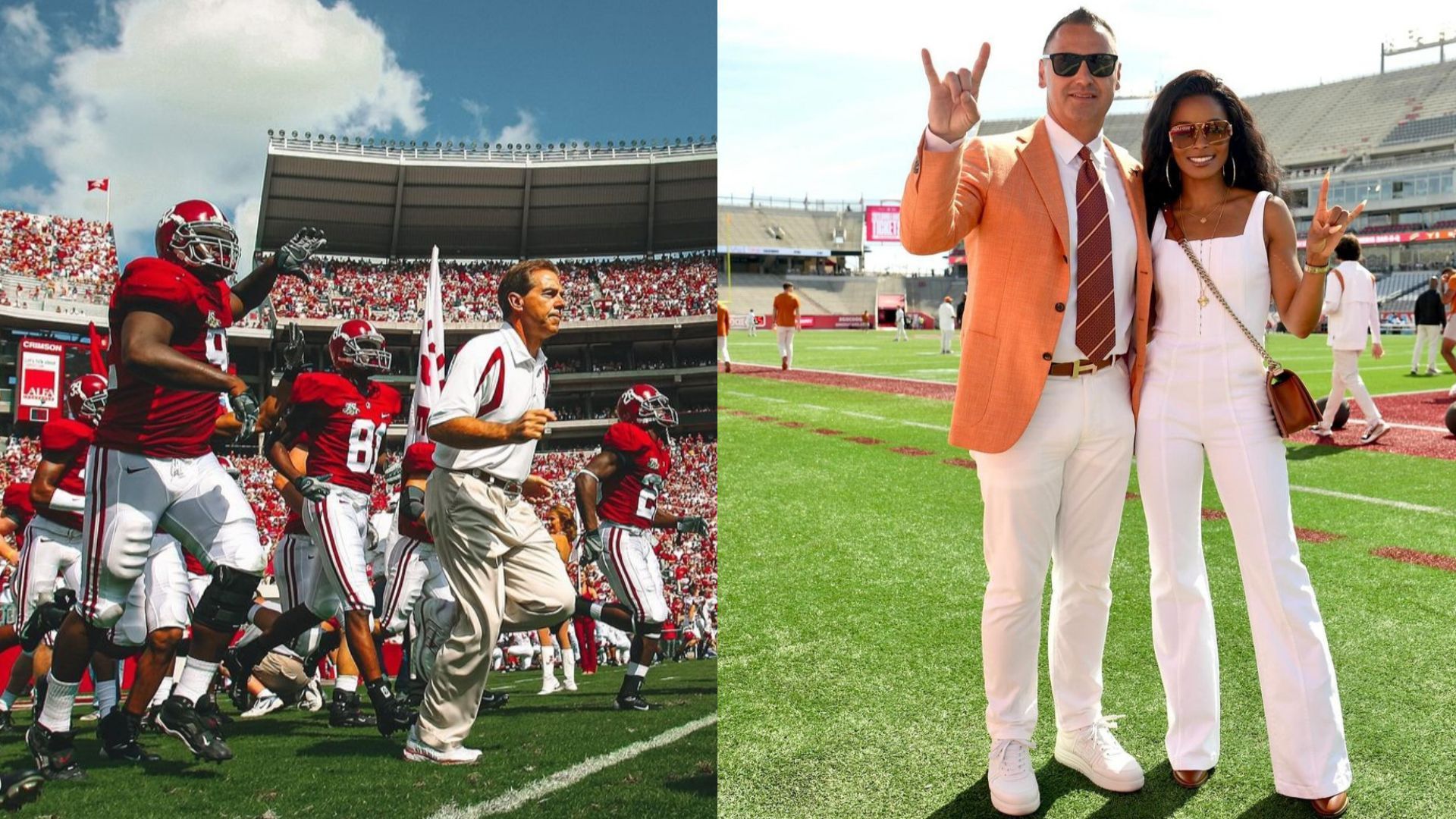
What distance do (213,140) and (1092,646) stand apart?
267cm

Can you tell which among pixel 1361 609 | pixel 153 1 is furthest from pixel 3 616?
pixel 1361 609

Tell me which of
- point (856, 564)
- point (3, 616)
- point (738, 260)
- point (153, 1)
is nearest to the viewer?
point (3, 616)

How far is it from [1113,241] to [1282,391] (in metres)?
0.56

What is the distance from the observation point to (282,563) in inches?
107

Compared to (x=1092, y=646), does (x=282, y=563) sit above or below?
above

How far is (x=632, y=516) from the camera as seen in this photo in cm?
305

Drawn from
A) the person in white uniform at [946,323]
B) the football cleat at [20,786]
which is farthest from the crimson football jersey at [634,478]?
the person in white uniform at [946,323]

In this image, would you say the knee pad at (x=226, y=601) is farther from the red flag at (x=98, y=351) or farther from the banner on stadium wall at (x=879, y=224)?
the banner on stadium wall at (x=879, y=224)

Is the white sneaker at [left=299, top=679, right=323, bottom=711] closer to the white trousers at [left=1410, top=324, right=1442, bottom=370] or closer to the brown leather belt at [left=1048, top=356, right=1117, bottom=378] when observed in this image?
the brown leather belt at [left=1048, top=356, right=1117, bottom=378]

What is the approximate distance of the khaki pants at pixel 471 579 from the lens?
278 centimetres

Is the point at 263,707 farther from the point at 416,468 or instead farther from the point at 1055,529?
A: the point at 1055,529

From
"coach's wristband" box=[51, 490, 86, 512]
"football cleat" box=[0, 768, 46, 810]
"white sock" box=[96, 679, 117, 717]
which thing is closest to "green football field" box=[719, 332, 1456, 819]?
"white sock" box=[96, 679, 117, 717]

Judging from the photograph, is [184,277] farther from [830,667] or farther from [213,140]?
[830,667]

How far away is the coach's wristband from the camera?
252 centimetres
